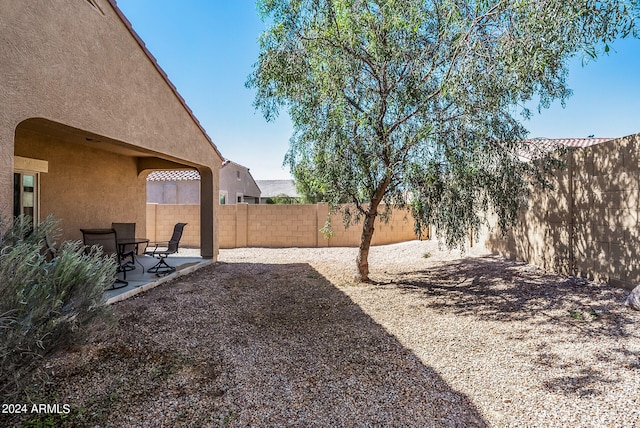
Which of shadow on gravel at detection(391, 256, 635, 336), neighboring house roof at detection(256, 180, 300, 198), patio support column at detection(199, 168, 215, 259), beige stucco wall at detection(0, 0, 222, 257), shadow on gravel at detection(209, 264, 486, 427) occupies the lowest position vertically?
shadow on gravel at detection(209, 264, 486, 427)

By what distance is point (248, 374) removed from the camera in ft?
12.7

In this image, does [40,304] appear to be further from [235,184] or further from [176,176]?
[235,184]

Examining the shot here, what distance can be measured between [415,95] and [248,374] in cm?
580

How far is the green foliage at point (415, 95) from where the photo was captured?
19.9 feet

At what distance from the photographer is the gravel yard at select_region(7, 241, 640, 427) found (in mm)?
3162

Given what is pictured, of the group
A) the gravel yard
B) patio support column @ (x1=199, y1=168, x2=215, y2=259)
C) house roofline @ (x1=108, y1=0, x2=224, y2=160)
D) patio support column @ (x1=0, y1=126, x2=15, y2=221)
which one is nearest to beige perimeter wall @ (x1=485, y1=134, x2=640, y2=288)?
the gravel yard

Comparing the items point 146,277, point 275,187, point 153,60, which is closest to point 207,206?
point 146,277

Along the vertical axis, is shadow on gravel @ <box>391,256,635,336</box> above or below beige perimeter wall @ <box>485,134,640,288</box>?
below

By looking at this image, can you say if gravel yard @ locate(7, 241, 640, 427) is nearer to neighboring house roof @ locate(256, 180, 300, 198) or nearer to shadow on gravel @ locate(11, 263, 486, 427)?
shadow on gravel @ locate(11, 263, 486, 427)

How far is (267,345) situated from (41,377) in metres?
2.39

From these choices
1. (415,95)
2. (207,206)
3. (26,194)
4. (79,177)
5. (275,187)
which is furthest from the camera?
(275,187)

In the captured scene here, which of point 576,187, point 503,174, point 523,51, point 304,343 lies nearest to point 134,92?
point 304,343

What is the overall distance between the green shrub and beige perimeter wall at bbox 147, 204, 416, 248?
40.3 feet

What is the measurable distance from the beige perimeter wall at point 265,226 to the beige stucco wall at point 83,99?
17.7 feet
